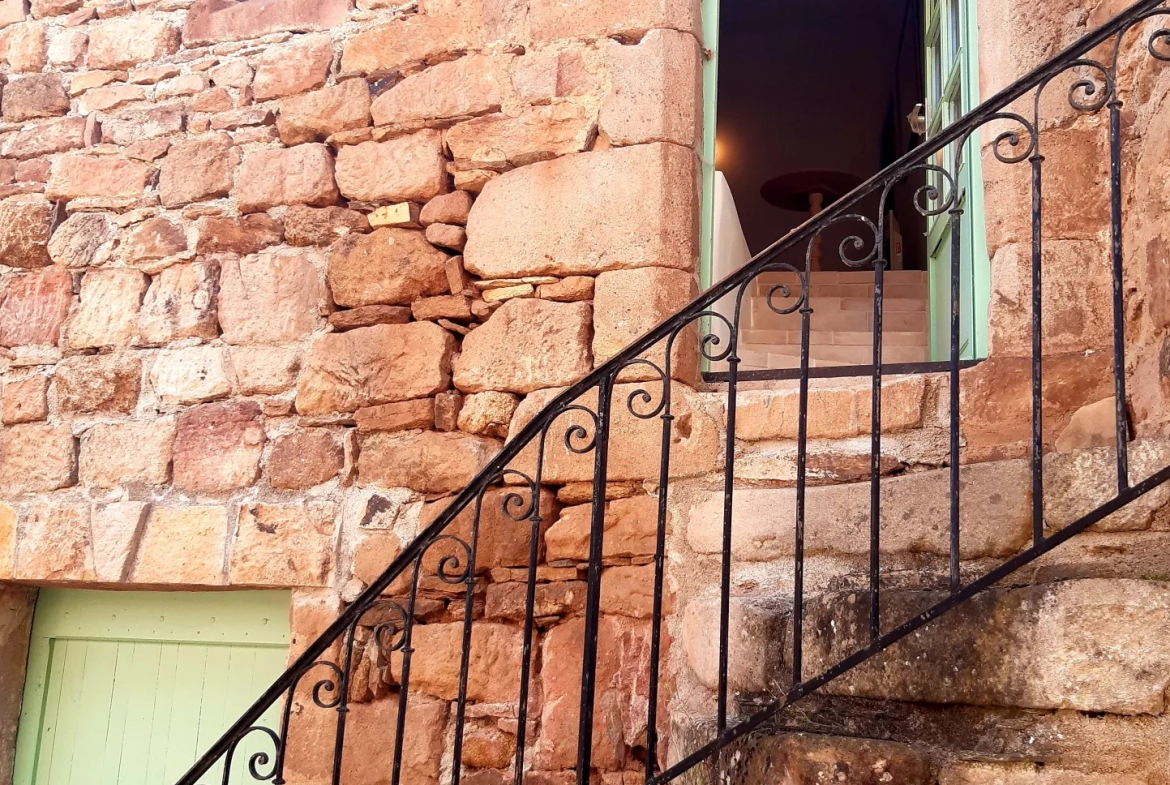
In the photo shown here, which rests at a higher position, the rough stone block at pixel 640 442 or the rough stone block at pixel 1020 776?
the rough stone block at pixel 640 442

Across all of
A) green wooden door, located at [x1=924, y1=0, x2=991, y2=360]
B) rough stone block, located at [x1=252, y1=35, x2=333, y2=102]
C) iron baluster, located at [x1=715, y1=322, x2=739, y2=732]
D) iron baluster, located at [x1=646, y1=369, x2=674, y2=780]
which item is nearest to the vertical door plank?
rough stone block, located at [x1=252, y1=35, x2=333, y2=102]

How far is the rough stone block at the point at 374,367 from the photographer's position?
9.67ft

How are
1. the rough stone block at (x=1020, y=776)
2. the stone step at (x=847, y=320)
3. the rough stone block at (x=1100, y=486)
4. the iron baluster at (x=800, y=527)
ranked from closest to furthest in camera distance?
1. the rough stone block at (x=1020, y=776)
2. the iron baluster at (x=800, y=527)
3. the rough stone block at (x=1100, y=486)
4. the stone step at (x=847, y=320)

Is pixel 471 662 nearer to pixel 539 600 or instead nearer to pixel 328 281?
pixel 539 600

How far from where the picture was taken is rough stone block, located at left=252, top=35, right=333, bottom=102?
333cm

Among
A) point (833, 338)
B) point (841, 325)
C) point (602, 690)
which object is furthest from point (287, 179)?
point (841, 325)

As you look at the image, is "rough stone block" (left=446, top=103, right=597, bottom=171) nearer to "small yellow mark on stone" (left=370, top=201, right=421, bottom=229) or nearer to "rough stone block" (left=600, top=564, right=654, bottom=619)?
"small yellow mark on stone" (left=370, top=201, right=421, bottom=229)

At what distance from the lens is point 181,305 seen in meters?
3.33

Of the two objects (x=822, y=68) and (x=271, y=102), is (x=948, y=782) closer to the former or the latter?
(x=271, y=102)

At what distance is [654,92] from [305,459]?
1490 mm

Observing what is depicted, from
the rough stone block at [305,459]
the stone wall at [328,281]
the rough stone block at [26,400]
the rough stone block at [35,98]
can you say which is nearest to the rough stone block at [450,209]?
the stone wall at [328,281]

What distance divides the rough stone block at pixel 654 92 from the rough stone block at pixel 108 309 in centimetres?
169

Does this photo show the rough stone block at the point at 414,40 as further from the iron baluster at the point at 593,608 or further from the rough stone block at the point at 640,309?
the iron baluster at the point at 593,608

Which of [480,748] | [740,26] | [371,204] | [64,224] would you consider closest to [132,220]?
[64,224]
